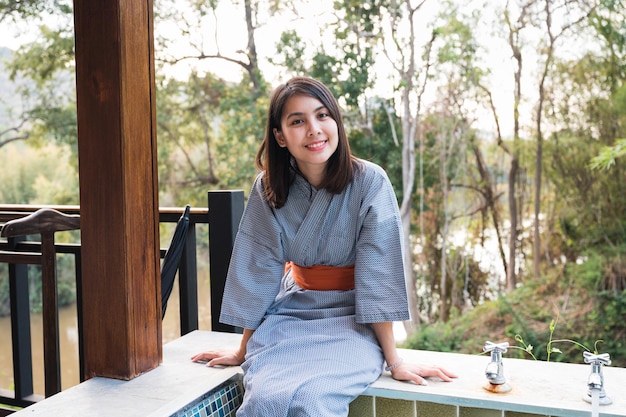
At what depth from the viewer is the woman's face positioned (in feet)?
5.84

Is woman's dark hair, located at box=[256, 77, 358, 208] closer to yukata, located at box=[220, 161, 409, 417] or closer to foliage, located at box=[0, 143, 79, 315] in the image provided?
yukata, located at box=[220, 161, 409, 417]

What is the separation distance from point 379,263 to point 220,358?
23.3 inches

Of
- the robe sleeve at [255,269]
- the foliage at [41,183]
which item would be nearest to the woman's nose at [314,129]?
the robe sleeve at [255,269]

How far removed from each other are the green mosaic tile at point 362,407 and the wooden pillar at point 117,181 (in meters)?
0.64

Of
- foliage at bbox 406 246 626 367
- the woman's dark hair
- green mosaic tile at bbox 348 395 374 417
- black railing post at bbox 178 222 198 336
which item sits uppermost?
the woman's dark hair

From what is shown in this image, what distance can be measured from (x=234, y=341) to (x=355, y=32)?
6294 millimetres

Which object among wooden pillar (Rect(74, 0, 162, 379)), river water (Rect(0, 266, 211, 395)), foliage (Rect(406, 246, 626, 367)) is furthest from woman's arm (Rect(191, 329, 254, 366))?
river water (Rect(0, 266, 211, 395))

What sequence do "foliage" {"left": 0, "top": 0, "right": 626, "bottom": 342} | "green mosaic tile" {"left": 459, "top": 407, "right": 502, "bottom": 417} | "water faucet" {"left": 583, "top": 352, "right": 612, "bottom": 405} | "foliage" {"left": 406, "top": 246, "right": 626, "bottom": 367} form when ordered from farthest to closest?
1. "foliage" {"left": 0, "top": 0, "right": 626, "bottom": 342}
2. "foliage" {"left": 406, "top": 246, "right": 626, "bottom": 367}
3. "green mosaic tile" {"left": 459, "top": 407, "right": 502, "bottom": 417}
4. "water faucet" {"left": 583, "top": 352, "right": 612, "bottom": 405}

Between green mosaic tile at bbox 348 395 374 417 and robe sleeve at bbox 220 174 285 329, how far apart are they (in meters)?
0.37

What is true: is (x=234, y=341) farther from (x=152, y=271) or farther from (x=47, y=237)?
(x=47, y=237)

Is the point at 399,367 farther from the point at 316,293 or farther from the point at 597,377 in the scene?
the point at 597,377

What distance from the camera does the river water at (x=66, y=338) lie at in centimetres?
780

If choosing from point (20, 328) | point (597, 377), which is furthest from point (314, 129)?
point (20, 328)

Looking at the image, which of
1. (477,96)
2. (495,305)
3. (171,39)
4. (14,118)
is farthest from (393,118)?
(14,118)
